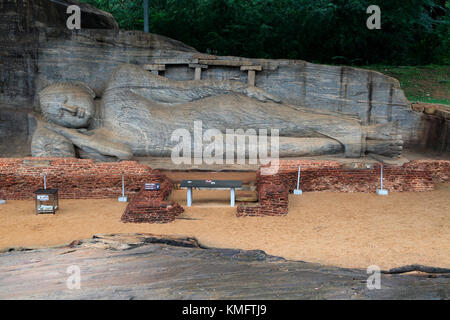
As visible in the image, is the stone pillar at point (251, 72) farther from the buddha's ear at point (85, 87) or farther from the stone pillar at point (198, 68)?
the buddha's ear at point (85, 87)

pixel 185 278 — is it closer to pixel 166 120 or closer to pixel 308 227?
pixel 308 227

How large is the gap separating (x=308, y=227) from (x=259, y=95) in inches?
185

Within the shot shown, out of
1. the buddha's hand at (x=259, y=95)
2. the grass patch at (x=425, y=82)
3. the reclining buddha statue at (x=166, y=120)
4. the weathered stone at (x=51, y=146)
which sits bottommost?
the weathered stone at (x=51, y=146)

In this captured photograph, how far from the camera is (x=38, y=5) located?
12.5 m

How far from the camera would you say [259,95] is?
38.5 feet

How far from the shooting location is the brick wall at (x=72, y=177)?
991 centimetres

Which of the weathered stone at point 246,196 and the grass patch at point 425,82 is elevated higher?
the grass patch at point 425,82

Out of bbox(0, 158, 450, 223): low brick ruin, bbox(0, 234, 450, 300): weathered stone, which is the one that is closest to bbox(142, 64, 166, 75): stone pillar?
bbox(0, 158, 450, 223): low brick ruin

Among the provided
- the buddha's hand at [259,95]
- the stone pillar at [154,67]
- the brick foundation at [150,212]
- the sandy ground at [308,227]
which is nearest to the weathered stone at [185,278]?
the sandy ground at [308,227]

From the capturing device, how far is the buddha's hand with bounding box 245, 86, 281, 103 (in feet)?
38.4

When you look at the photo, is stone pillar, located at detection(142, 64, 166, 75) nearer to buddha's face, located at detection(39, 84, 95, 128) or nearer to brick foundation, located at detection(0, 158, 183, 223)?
buddha's face, located at detection(39, 84, 95, 128)

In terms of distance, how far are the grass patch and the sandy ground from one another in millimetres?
6018

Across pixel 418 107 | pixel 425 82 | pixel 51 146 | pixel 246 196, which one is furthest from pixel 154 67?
pixel 425 82

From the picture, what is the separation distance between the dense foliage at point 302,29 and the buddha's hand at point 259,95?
23.6ft
